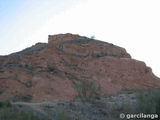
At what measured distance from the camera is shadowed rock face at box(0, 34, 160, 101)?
20531mm

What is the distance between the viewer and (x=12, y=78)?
70.1 feet

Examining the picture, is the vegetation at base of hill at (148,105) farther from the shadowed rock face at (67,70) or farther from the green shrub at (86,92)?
the shadowed rock face at (67,70)

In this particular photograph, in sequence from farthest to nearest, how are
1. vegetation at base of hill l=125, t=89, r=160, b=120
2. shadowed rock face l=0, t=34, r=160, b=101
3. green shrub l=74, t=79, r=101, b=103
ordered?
shadowed rock face l=0, t=34, r=160, b=101 < green shrub l=74, t=79, r=101, b=103 < vegetation at base of hill l=125, t=89, r=160, b=120

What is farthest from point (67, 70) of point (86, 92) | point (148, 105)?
point (148, 105)

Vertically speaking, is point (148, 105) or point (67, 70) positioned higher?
point (67, 70)

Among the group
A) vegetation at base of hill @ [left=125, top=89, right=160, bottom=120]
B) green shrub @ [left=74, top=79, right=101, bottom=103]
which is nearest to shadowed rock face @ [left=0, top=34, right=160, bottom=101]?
green shrub @ [left=74, top=79, right=101, bottom=103]

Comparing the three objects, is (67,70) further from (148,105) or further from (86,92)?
(148,105)

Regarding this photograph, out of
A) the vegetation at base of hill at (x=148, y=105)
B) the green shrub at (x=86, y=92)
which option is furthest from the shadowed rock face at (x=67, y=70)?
the vegetation at base of hill at (x=148, y=105)

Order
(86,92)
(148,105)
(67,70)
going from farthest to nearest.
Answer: (67,70), (86,92), (148,105)

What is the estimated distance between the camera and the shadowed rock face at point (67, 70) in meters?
20.5

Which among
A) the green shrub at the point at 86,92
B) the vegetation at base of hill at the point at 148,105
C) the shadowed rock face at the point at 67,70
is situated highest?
the shadowed rock face at the point at 67,70

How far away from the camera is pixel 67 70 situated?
23641mm

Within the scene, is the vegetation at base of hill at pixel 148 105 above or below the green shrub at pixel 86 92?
below

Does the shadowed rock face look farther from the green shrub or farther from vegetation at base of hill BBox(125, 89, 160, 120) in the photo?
vegetation at base of hill BBox(125, 89, 160, 120)
